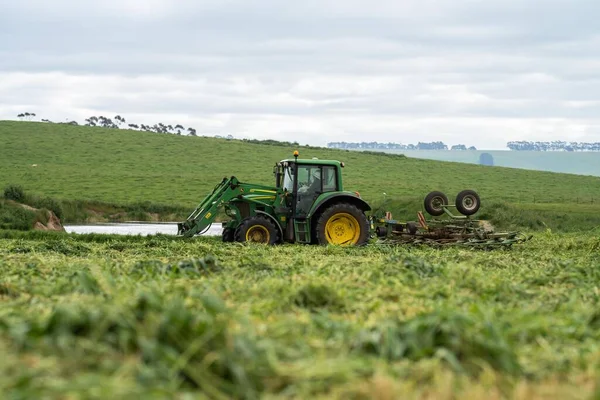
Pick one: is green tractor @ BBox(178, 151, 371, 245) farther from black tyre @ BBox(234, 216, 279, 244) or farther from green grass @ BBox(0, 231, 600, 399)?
green grass @ BBox(0, 231, 600, 399)

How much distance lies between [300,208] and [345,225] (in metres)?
1.22

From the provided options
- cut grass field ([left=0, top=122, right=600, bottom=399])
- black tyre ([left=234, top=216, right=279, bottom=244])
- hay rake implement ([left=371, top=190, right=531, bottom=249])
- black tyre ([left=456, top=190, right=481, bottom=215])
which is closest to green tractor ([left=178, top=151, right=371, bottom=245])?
black tyre ([left=234, top=216, right=279, bottom=244])

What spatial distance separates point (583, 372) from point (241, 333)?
2.05 m

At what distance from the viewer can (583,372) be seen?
16.2 ft

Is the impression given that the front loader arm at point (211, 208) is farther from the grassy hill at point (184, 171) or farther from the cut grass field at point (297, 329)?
the grassy hill at point (184, 171)

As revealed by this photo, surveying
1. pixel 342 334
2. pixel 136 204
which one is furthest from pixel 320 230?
pixel 136 204

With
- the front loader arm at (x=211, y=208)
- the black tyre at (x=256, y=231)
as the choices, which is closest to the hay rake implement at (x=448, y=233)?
the black tyre at (x=256, y=231)

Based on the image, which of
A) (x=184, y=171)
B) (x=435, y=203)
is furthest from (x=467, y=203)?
(x=184, y=171)

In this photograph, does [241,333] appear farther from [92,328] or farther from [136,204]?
[136,204]

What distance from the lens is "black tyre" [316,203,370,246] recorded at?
20.8 metres

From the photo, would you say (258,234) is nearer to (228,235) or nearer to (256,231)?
(256,231)

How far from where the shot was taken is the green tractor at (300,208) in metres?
20.8

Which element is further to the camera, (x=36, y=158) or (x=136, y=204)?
(x=36, y=158)

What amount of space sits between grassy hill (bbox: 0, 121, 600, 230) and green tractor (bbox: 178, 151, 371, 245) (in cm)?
2763
